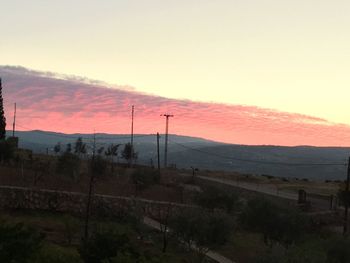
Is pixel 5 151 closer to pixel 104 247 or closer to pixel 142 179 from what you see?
pixel 142 179

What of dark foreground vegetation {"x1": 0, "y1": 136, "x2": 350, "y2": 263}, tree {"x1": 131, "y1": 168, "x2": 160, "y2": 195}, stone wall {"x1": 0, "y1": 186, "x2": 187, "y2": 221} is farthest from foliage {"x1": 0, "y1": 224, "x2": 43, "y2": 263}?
tree {"x1": 131, "y1": 168, "x2": 160, "y2": 195}

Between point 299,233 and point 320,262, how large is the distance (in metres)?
20.4

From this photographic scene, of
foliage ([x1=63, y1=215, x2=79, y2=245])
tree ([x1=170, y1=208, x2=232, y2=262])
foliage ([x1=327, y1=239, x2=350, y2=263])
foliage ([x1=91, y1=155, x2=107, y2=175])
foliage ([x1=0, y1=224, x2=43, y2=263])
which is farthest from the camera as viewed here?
foliage ([x1=91, y1=155, x2=107, y2=175])

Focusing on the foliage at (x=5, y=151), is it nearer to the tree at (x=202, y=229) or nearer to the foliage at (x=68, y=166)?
the foliage at (x=68, y=166)

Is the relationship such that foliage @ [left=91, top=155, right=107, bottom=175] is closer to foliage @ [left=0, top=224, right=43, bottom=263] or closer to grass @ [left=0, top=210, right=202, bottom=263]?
grass @ [left=0, top=210, right=202, bottom=263]

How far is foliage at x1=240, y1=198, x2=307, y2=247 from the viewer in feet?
128

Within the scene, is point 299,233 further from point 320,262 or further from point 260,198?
point 320,262

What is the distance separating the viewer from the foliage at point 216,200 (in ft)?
156

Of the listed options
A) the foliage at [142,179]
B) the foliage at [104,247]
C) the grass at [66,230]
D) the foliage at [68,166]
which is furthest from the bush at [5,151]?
the foliage at [104,247]

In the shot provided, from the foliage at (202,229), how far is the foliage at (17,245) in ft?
45.9

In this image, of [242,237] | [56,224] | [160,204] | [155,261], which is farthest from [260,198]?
[155,261]

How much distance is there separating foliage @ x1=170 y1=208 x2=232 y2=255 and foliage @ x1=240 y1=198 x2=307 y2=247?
9.29 m

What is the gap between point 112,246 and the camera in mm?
18516

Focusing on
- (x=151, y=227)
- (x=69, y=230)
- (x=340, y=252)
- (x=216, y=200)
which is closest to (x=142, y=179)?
(x=216, y=200)
